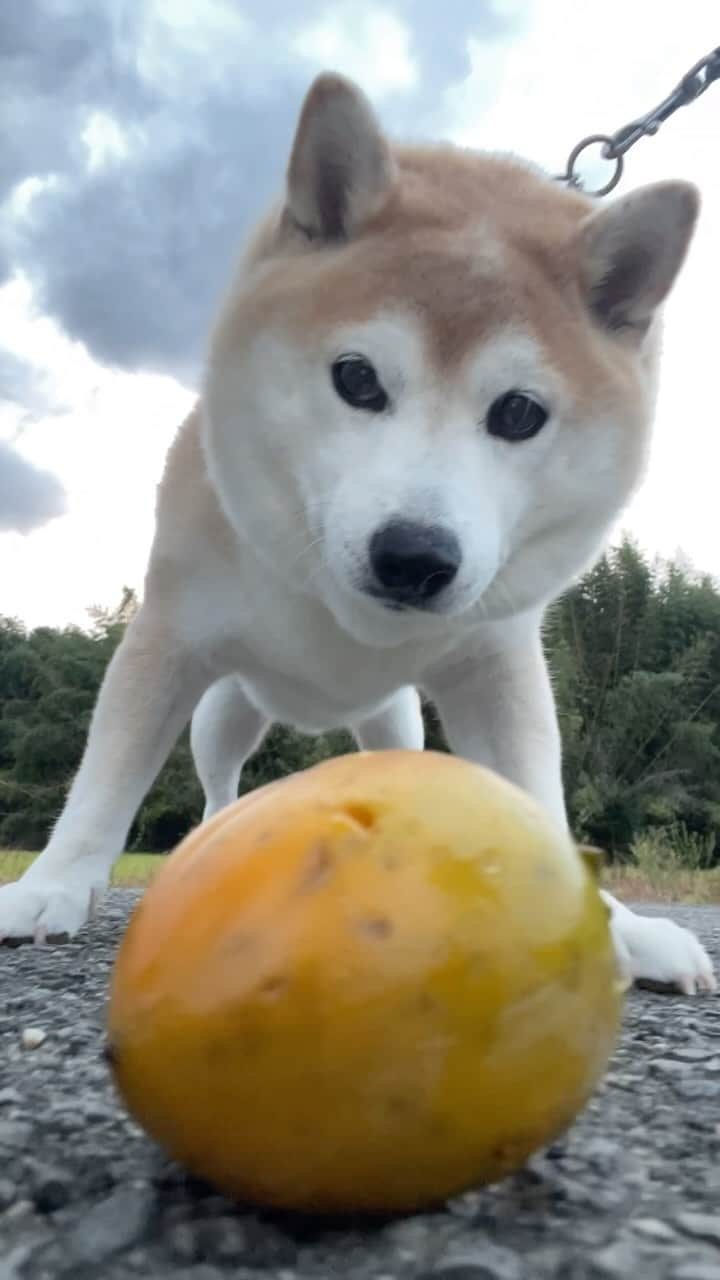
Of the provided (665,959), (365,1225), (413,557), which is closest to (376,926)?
(365,1225)

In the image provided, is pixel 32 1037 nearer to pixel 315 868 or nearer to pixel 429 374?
pixel 315 868

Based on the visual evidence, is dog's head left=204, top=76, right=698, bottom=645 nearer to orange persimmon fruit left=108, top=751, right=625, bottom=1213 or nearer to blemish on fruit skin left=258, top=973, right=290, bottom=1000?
orange persimmon fruit left=108, top=751, right=625, bottom=1213

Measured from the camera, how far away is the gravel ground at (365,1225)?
1.08 meters

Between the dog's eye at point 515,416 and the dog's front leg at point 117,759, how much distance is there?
40.1 inches

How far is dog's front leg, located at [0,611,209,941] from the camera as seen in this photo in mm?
2883

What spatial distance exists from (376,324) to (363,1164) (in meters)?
1.56

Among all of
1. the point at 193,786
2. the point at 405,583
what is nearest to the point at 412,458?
the point at 405,583

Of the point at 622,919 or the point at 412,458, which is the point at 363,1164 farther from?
the point at 622,919

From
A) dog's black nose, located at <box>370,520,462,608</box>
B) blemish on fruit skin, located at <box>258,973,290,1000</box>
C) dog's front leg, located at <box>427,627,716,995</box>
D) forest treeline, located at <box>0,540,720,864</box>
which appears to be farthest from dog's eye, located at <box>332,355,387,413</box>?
forest treeline, located at <box>0,540,720,864</box>

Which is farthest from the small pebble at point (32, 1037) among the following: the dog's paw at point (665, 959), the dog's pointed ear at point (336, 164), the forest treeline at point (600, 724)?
the forest treeline at point (600, 724)

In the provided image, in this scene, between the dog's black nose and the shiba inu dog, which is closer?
the dog's black nose

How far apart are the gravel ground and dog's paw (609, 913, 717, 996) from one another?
76cm

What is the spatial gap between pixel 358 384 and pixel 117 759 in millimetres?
1143

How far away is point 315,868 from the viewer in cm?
111
